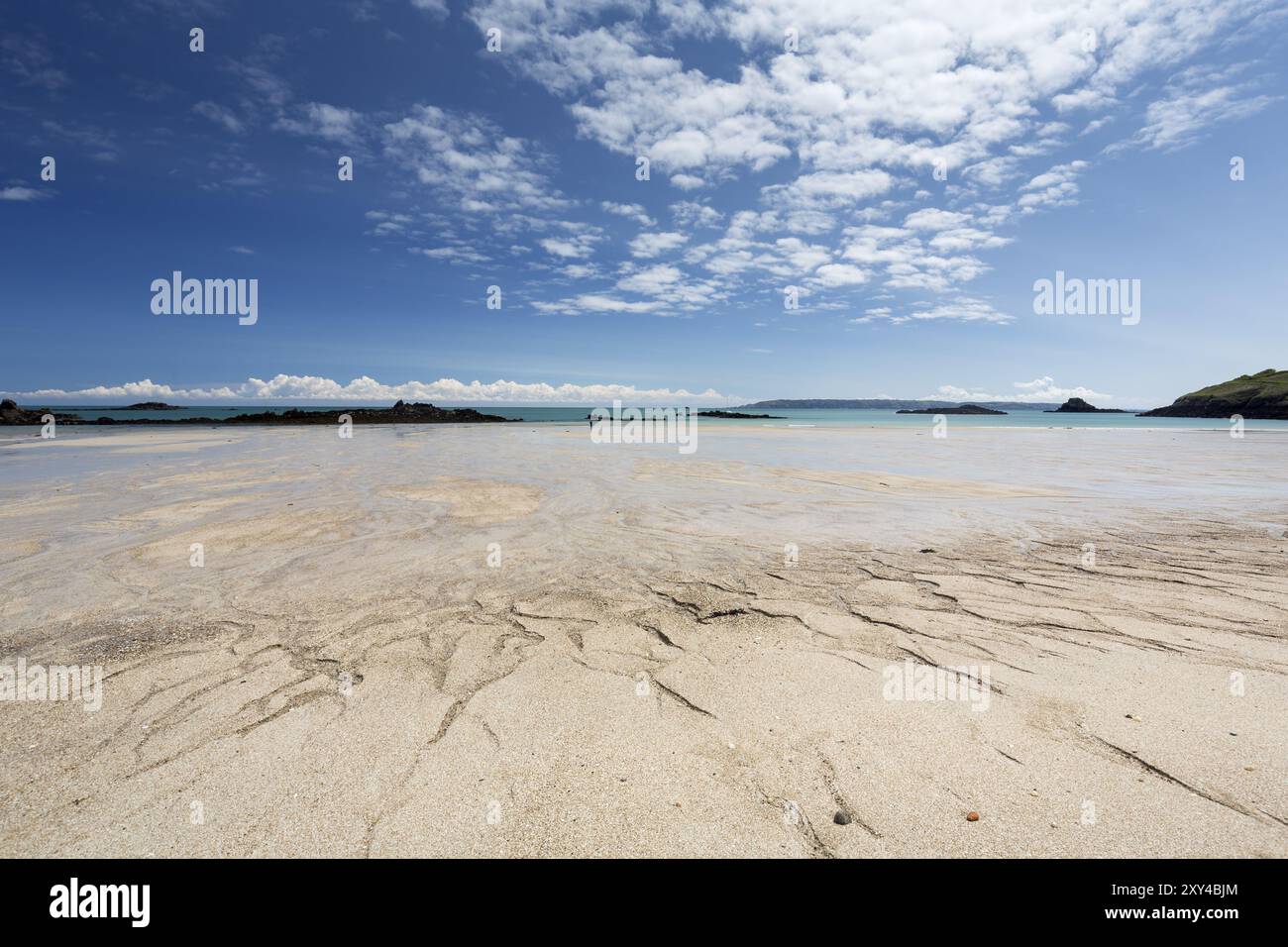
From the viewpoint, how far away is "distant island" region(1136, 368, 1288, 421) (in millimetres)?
86375

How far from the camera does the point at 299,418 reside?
61188 millimetres

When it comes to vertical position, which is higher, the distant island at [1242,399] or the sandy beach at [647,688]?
the distant island at [1242,399]

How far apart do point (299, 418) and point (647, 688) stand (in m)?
69.6

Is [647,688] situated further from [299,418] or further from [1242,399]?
[1242,399]

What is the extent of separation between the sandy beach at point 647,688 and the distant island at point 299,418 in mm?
56851

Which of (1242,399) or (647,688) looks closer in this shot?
(647,688)

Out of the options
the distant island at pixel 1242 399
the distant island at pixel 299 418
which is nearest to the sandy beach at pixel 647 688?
the distant island at pixel 299 418

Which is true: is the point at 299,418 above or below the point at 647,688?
above

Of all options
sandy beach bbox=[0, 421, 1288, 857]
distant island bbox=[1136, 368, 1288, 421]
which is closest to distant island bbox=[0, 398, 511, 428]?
sandy beach bbox=[0, 421, 1288, 857]

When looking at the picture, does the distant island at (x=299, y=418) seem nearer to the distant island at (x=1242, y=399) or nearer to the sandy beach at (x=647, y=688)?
the sandy beach at (x=647, y=688)

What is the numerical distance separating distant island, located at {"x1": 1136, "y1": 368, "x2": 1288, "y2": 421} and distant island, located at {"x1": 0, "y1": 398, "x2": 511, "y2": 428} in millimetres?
118502

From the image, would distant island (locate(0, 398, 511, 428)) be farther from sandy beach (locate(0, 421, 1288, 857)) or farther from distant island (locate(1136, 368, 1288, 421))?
distant island (locate(1136, 368, 1288, 421))

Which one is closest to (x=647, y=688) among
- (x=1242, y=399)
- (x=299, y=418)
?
(x=299, y=418)

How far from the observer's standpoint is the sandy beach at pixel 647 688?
2.79 m
